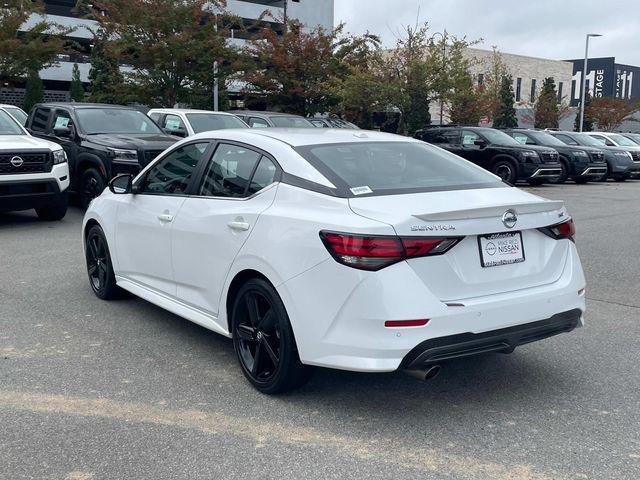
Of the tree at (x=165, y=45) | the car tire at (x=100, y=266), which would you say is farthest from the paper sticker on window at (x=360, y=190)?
the tree at (x=165, y=45)

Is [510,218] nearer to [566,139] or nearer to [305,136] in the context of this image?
[305,136]

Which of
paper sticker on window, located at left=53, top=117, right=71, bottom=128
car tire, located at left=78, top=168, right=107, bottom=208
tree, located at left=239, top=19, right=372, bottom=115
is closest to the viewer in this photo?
car tire, located at left=78, top=168, right=107, bottom=208

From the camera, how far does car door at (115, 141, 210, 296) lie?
534cm

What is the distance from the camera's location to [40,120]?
44.0 feet

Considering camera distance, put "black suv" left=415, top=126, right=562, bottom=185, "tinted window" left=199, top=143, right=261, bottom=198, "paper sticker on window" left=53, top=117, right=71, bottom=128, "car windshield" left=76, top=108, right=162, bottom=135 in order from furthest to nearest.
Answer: "black suv" left=415, top=126, right=562, bottom=185 < "paper sticker on window" left=53, top=117, right=71, bottom=128 < "car windshield" left=76, top=108, right=162, bottom=135 < "tinted window" left=199, top=143, right=261, bottom=198

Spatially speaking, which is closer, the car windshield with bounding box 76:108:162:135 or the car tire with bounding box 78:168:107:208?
the car tire with bounding box 78:168:107:208

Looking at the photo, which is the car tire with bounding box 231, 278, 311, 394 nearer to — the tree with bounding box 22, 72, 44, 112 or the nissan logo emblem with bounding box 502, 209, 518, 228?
the nissan logo emblem with bounding box 502, 209, 518, 228

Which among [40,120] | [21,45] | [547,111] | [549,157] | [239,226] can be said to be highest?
[21,45]

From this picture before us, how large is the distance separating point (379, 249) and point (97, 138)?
9.41 m

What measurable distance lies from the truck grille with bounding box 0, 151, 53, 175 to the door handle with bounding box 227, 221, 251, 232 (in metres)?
7.24

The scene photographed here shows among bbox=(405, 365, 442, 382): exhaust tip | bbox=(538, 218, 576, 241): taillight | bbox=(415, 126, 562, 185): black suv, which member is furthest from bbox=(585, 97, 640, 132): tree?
bbox=(405, 365, 442, 382): exhaust tip

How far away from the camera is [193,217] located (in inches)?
197

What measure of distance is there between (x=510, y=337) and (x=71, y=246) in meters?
6.99

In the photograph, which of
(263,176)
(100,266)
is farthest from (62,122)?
(263,176)
